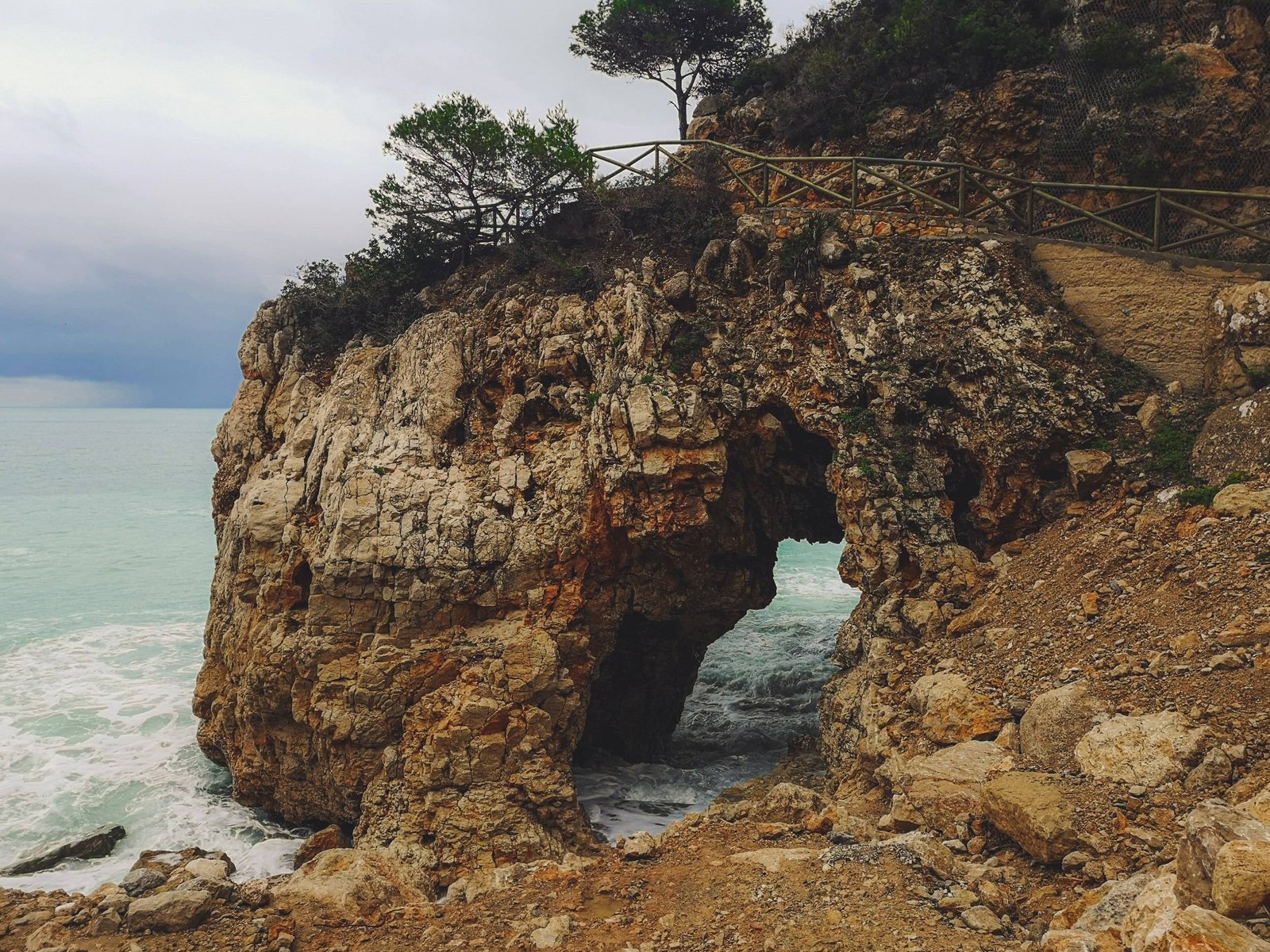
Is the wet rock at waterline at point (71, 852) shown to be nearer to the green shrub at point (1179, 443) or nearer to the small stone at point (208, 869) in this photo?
the small stone at point (208, 869)

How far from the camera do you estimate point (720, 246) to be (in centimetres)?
1373

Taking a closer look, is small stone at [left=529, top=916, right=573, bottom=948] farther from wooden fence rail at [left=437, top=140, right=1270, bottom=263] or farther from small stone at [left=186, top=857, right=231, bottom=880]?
wooden fence rail at [left=437, top=140, right=1270, bottom=263]

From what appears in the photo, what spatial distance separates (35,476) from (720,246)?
7158cm

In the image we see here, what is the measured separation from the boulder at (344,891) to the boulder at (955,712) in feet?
19.9

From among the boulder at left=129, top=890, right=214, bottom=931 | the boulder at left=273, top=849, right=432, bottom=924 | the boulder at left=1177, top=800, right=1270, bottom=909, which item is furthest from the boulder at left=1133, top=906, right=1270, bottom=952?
the boulder at left=129, top=890, right=214, bottom=931

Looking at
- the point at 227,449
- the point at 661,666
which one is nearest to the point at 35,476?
the point at 227,449

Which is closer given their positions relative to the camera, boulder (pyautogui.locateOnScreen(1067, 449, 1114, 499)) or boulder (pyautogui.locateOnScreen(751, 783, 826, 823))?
boulder (pyautogui.locateOnScreen(751, 783, 826, 823))

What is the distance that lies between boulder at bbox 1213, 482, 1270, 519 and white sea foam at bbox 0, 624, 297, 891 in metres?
15.1

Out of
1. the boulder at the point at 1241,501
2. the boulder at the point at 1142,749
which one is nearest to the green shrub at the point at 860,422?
the boulder at the point at 1241,501

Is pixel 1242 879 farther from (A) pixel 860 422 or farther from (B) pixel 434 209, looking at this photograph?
(B) pixel 434 209

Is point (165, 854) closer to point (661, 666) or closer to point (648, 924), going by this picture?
point (648, 924)

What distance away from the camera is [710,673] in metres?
22.1

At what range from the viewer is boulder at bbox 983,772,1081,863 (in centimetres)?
542

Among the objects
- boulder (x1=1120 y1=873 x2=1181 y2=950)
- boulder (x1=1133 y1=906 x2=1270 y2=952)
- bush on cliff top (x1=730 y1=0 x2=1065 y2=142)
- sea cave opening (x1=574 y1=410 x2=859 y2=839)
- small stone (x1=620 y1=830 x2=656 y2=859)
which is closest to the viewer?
boulder (x1=1133 y1=906 x2=1270 y2=952)
